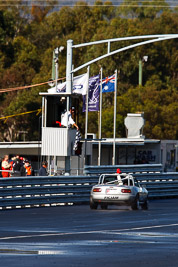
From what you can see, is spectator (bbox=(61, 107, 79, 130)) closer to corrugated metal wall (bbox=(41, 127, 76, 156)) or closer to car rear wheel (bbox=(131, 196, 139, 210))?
corrugated metal wall (bbox=(41, 127, 76, 156))

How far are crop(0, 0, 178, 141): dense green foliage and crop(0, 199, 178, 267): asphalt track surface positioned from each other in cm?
4627

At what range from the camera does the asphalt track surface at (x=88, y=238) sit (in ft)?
36.4

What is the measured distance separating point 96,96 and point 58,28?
5799cm

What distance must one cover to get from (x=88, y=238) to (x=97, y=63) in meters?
67.6

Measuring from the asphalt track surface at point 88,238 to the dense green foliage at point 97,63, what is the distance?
4627 centimetres

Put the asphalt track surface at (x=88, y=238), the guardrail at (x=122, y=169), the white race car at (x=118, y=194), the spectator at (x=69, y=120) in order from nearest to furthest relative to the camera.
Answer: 1. the asphalt track surface at (x=88, y=238)
2. the white race car at (x=118, y=194)
3. the spectator at (x=69, y=120)
4. the guardrail at (x=122, y=169)

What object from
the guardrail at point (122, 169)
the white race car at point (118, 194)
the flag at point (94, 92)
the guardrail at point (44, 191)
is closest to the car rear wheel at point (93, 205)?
the white race car at point (118, 194)

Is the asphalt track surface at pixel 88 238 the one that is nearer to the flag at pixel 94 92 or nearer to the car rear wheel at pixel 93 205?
the car rear wheel at pixel 93 205

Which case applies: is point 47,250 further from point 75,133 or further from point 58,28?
point 58,28

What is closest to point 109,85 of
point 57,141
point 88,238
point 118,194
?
point 57,141

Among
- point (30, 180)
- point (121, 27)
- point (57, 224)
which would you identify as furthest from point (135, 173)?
point (121, 27)

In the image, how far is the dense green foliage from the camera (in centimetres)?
7206

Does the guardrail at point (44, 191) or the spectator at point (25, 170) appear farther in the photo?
the spectator at point (25, 170)

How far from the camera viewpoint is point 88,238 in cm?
1439
